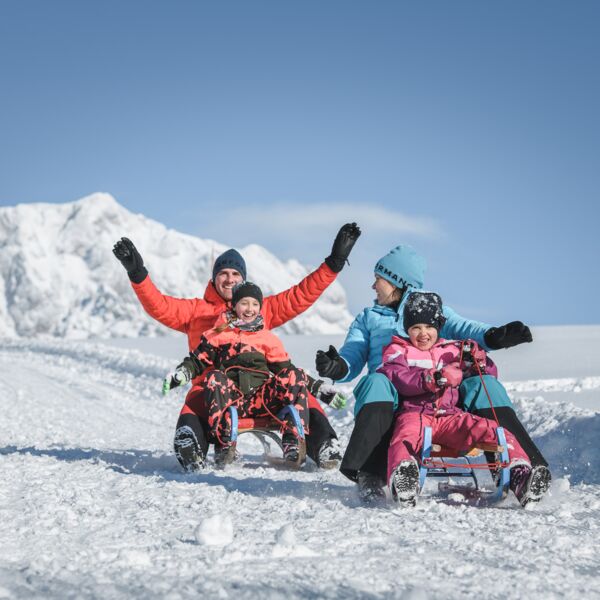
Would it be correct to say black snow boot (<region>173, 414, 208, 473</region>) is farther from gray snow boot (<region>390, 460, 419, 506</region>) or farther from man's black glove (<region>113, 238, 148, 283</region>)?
gray snow boot (<region>390, 460, 419, 506</region>)

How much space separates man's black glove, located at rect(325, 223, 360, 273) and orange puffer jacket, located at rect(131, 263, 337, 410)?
70 millimetres

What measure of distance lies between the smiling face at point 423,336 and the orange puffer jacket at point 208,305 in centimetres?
190

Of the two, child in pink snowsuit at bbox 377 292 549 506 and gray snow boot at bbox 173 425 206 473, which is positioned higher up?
child in pink snowsuit at bbox 377 292 549 506

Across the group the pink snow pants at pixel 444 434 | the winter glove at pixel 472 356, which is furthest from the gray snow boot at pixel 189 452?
the winter glove at pixel 472 356

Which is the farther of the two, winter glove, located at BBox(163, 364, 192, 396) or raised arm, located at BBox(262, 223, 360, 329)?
raised arm, located at BBox(262, 223, 360, 329)

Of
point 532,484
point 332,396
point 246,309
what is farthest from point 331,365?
point 532,484

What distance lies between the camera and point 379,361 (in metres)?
4.93

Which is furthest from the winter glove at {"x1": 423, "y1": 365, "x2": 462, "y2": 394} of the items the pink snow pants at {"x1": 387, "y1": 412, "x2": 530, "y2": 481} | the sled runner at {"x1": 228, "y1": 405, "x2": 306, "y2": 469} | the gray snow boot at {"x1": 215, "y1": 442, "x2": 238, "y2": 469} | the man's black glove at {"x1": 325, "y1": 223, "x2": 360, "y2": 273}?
the man's black glove at {"x1": 325, "y1": 223, "x2": 360, "y2": 273}

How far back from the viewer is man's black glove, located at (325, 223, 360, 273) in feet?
19.6

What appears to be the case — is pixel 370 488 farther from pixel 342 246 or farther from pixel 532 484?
pixel 342 246

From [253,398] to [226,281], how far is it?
1.20m

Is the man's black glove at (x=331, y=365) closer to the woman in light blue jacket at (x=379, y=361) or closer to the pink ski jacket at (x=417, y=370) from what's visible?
the woman in light blue jacket at (x=379, y=361)

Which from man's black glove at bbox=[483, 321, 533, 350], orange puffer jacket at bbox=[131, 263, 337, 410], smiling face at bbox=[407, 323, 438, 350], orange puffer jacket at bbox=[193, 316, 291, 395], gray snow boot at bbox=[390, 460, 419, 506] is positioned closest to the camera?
gray snow boot at bbox=[390, 460, 419, 506]

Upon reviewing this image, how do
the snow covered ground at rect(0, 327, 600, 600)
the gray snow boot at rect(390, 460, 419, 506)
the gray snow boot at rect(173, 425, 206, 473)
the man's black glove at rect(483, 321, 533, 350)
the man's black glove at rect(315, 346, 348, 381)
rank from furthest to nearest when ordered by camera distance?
the gray snow boot at rect(173, 425, 206, 473)
the man's black glove at rect(315, 346, 348, 381)
the man's black glove at rect(483, 321, 533, 350)
the gray snow boot at rect(390, 460, 419, 506)
the snow covered ground at rect(0, 327, 600, 600)
